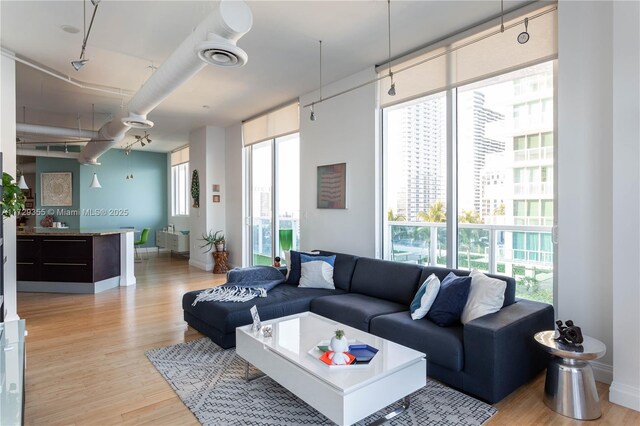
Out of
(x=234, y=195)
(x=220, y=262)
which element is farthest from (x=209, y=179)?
(x=220, y=262)

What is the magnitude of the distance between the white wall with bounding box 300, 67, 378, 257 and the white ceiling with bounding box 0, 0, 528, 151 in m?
0.36

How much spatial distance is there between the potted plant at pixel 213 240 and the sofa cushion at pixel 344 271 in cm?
395

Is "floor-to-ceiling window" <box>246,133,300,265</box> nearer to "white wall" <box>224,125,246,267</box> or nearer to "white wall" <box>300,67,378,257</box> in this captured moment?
"white wall" <box>224,125,246,267</box>

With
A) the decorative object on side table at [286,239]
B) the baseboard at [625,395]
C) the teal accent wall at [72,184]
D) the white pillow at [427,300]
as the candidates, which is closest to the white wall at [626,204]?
the baseboard at [625,395]

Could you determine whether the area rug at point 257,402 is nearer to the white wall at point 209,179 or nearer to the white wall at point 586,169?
the white wall at point 586,169

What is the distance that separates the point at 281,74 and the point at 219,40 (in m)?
2.39

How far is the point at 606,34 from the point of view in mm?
2770

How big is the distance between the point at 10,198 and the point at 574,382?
Answer: 16.9 ft

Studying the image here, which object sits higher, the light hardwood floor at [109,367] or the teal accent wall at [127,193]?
the teal accent wall at [127,193]

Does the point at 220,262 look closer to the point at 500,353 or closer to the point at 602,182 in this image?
the point at 500,353

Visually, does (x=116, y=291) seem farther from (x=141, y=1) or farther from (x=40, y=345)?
(x=141, y=1)

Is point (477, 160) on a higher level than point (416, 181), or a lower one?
higher

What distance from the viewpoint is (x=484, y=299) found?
2871 millimetres

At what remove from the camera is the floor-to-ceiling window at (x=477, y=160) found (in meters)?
3.38
